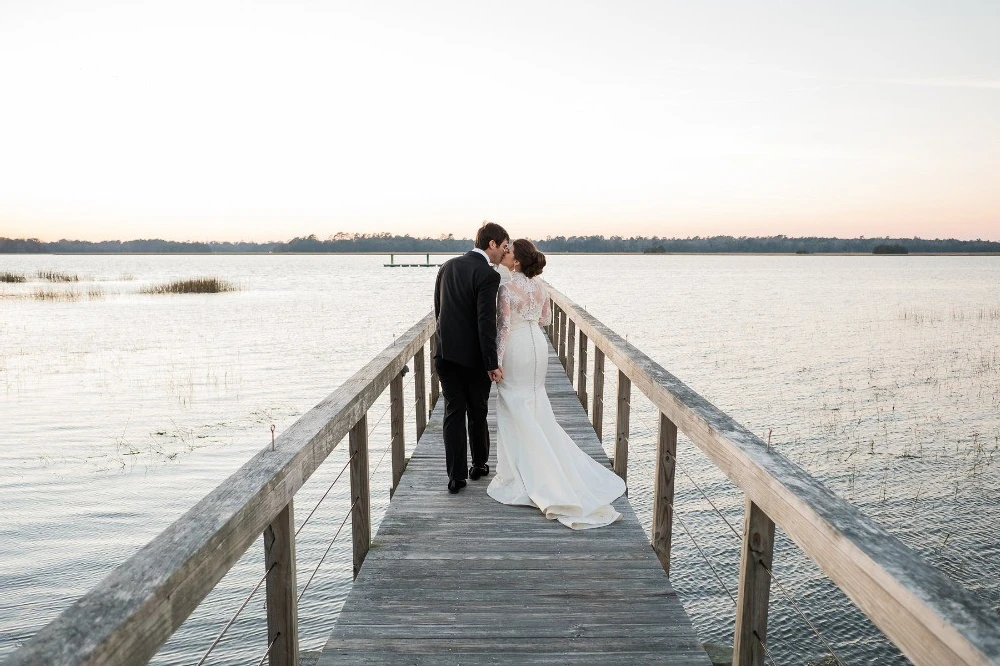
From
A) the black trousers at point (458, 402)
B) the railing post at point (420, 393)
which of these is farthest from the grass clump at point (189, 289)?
the black trousers at point (458, 402)

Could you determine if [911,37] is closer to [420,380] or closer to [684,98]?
[684,98]

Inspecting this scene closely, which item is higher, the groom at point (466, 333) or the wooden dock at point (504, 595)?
the groom at point (466, 333)

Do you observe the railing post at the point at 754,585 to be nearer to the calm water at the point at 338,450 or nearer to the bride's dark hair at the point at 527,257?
the calm water at the point at 338,450

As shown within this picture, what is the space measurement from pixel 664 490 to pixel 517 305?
1.76 meters

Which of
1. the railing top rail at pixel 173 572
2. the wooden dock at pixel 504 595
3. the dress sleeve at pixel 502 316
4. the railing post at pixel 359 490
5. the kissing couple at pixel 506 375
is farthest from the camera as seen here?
the dress sleeve at pixel 502 316

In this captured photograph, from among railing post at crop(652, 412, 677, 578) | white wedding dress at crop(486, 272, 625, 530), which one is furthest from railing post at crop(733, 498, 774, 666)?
white wedding dress at crop(486, 272, 625, 530)

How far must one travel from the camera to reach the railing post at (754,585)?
2.09m

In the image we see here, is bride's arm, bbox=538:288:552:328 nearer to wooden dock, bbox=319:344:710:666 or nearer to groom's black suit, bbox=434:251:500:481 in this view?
groom's black suit, bbox=434:251:500:481

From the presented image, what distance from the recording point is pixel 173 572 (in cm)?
134

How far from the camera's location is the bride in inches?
161

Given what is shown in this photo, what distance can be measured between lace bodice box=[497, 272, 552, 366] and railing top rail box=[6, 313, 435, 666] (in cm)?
221

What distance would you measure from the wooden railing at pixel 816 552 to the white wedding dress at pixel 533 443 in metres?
0.69

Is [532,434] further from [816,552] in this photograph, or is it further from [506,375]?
[816,552]

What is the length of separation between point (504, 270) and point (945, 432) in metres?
10.9
